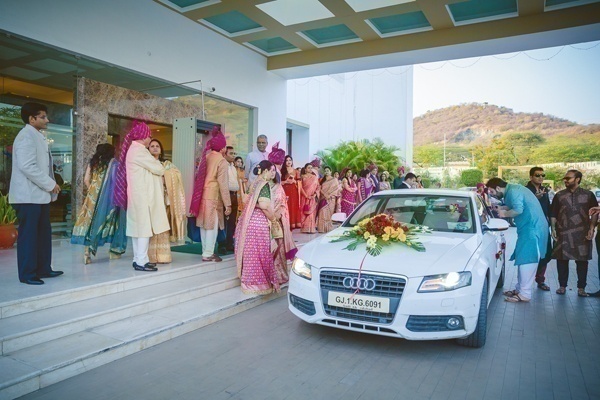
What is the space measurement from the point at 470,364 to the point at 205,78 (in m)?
8.64

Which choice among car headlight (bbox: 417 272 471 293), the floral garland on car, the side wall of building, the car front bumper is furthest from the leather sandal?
the side wall of building

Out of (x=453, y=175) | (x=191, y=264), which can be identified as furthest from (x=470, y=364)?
(x=453, y=175)

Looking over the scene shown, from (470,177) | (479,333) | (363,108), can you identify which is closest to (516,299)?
(479,333)

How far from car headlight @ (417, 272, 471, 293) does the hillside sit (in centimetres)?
8403

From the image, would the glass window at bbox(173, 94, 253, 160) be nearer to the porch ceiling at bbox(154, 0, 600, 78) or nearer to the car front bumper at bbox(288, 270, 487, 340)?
the porch ceiling at bbox(154, 0, 600, 78)

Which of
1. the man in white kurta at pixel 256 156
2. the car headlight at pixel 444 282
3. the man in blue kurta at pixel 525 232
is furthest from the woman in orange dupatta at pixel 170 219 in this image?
the man in blue kurta at pixel 525 232

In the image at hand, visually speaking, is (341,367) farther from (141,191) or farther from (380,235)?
(141,191)

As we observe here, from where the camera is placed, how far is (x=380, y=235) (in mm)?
4059

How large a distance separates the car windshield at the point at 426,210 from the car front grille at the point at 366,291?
1394mm

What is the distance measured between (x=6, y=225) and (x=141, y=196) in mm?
3178

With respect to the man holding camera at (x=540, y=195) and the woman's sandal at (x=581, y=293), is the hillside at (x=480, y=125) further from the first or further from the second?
the woman's sandal at (x=581, y=293)

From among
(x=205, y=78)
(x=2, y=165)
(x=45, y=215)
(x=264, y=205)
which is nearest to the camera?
(x=45, y=215)

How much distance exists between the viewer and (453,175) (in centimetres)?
4522

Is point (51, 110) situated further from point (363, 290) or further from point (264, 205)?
point (363, 290)
